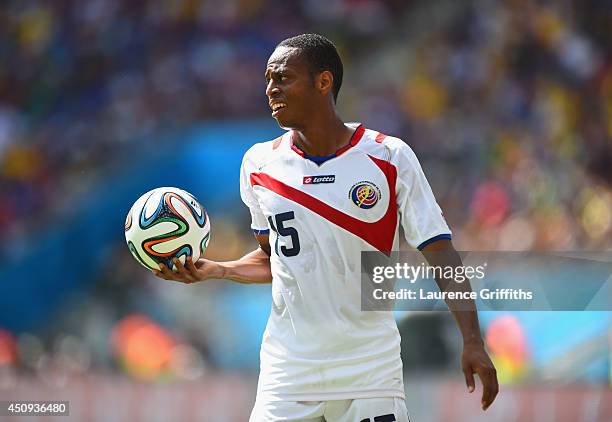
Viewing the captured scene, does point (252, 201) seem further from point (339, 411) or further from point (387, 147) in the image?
point (339, 411)

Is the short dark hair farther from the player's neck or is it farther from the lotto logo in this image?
the lotto logo

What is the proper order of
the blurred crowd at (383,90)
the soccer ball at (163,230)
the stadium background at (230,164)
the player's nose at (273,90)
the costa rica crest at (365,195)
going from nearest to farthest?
the costa rica crest at (365,195) < the player's nose at (273,90) < the soccer ball at (163,230) < the stadium background at (230,164) < the blurred crowd at (383,90)

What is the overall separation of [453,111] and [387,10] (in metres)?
2.57

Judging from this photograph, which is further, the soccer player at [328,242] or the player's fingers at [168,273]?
the player's fingers at [168,273]

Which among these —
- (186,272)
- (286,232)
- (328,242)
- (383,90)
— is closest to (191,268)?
Answer: (186,272)

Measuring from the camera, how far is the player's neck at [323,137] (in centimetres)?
500

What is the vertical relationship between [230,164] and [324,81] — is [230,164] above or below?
above

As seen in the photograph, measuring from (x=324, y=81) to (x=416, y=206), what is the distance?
2.48 ft

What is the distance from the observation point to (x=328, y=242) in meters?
4.85

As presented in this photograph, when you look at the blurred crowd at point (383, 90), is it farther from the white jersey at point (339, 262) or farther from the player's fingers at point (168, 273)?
the player's fingers at point (168, 273)

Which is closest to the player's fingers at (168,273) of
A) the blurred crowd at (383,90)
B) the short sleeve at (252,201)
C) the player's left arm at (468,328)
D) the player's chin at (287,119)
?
the short sleeve at (252,201)

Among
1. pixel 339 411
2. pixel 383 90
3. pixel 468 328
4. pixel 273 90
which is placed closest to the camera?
pixel 468 328

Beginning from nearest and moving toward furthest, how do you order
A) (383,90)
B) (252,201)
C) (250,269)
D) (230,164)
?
(252,201) → (250,269) → (230,164) → (383,90)

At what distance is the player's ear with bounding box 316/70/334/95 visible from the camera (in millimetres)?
5031
